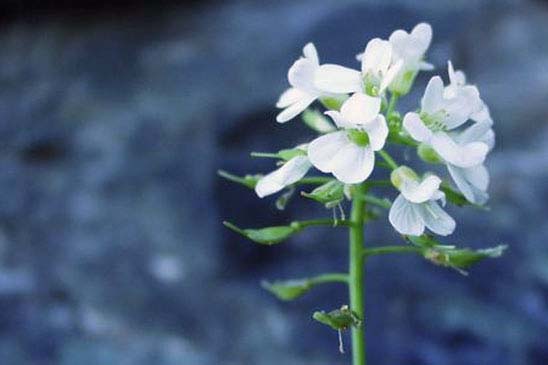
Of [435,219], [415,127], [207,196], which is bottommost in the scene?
[207,196]

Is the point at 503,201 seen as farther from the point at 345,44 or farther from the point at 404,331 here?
the point at 345,44

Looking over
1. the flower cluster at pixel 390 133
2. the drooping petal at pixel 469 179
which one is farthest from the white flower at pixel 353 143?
the drooping petal at pixel 469 179

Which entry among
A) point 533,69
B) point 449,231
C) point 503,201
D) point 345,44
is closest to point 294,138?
point 345,44

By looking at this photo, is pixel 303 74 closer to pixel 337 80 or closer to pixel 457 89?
pixel 337 80

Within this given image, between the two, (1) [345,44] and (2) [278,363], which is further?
(1) [345,44]

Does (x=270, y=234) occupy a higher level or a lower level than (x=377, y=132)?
lower

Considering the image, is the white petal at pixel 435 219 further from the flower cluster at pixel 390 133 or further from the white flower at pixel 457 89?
the white flower at pixel 457 89

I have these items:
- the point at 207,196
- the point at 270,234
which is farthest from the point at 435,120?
the point at 207,196
